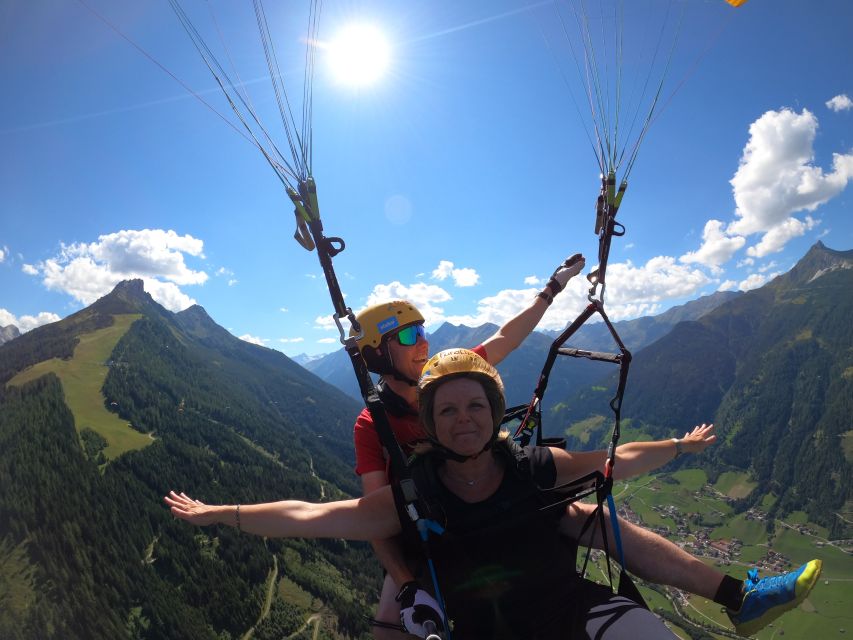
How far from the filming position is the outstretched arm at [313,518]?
332 cm

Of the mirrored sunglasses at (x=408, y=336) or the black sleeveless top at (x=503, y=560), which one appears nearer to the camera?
the black sleeveless top at (x=503, y=560)

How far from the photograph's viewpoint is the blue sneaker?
10.7 feet

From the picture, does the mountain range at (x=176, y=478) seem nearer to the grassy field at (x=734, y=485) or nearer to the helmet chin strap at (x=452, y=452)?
the grassy field at (x=734, y=485)

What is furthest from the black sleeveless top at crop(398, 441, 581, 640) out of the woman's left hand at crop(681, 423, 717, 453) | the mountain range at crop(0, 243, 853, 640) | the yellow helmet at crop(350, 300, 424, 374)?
the mountain range at crop(0, 243, 853, 640)

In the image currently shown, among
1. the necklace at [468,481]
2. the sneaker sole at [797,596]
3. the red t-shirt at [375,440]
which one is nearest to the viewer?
the sneaker sole at [797,596]

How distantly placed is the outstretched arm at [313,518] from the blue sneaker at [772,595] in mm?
2741

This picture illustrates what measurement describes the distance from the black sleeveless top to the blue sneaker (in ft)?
4.44

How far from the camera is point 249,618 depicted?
77.2m

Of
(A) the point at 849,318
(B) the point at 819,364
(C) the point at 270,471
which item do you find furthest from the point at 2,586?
(A) the point at 849,318

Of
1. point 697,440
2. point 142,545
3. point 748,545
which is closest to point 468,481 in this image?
Result: point 697,440

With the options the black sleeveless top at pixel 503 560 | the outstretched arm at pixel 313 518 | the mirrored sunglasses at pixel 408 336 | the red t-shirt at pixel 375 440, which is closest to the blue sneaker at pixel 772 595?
the black sleeveless top at pixel 503 560

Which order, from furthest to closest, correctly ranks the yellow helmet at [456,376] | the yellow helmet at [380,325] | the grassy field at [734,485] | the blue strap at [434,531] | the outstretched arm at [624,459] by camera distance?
1. the grassy field at [734,485]
2. the yellow helmet at [380,325]
3. the outstretched arm at [624,459]
4. the yellow helmet at [456,376]
5. the blue strap at [434,531]

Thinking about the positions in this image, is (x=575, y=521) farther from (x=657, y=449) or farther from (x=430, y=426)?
(x=430, y=426)

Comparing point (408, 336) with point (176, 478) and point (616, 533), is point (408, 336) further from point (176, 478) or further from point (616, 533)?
point (176, 478)
